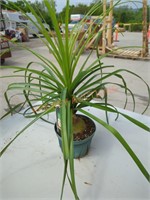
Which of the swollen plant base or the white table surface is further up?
the swollen plant base

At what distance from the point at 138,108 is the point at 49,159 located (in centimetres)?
163

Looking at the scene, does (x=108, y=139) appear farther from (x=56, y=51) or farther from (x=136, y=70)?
(x=136, y=70)

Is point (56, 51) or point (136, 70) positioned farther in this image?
point (136, 70)

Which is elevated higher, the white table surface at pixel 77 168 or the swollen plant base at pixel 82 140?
the swollen plant base at pixel 82 140

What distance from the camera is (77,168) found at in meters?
0.65

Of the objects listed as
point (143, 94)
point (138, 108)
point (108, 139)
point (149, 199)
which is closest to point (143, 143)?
point (108, 139)

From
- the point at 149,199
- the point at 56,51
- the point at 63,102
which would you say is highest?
the point at 56,51

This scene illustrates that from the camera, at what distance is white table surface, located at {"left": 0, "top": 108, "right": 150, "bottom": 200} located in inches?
22.3

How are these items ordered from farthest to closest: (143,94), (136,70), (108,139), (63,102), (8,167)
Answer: (136,70) → (143,94) → (108,139) → (8,167) → (63,102)

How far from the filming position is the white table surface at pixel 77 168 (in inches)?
22.3

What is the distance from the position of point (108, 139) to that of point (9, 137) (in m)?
0.40

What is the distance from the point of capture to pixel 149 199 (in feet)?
1.79

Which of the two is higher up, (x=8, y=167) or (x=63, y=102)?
(x=63, y=102)

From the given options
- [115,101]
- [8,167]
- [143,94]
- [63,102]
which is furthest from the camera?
[143,94]
